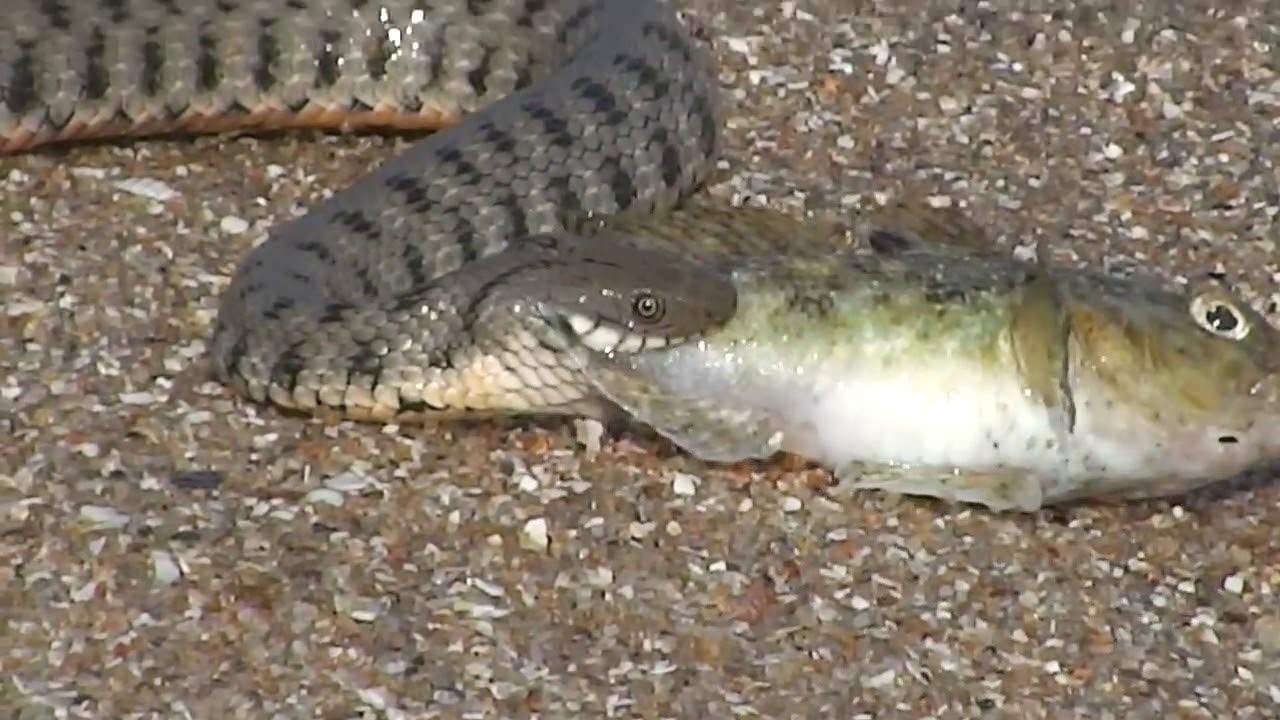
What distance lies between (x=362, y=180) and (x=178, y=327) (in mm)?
588

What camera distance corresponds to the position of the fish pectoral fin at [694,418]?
426 cm

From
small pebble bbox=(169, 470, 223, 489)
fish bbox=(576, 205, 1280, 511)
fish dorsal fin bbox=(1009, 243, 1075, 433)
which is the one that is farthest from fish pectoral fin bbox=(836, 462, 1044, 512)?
small pebble bbox=(169, 470, 223, 489)

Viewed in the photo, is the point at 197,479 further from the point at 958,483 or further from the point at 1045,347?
the point at 1045,347

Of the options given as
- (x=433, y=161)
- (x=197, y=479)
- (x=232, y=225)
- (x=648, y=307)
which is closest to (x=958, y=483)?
(x=648, y=307)

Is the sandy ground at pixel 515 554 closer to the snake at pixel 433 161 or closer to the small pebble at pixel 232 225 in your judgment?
the small pebble at pixel 232 225

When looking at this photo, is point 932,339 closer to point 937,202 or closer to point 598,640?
point 598,640

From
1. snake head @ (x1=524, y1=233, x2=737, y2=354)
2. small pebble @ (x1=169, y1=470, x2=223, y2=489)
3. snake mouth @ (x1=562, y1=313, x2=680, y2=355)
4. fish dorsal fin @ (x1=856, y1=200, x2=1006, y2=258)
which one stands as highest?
fish dorsal fin @ (x1=856, y1=200, x2=1006, y2=258)

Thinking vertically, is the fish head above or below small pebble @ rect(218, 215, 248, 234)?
above

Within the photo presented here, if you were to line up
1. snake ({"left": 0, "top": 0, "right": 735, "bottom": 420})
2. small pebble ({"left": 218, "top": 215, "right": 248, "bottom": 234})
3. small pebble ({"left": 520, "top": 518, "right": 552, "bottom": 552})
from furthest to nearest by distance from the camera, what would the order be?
1. small pebble ({"left": 218, "top": 215, "right": 248, "bottom": 234})
2. snake ({"left": 0, "top": 0, "right": 735, "bottom": 420})
3. small pebble ({"left": 520, "top": 518, "right": 552, "bottom": 552})

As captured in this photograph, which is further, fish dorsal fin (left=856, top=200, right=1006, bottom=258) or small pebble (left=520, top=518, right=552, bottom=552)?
fish dorsal fin (left=856, top=200, right=1006, bottom=258)

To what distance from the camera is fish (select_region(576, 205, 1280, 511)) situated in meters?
4.08

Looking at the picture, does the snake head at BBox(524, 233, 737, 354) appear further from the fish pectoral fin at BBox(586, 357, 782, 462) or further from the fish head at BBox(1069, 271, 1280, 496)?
the fish head at BBox(1069, 271, 1280, 496)

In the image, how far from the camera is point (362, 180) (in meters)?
5.19

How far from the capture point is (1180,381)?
4.07 meters
